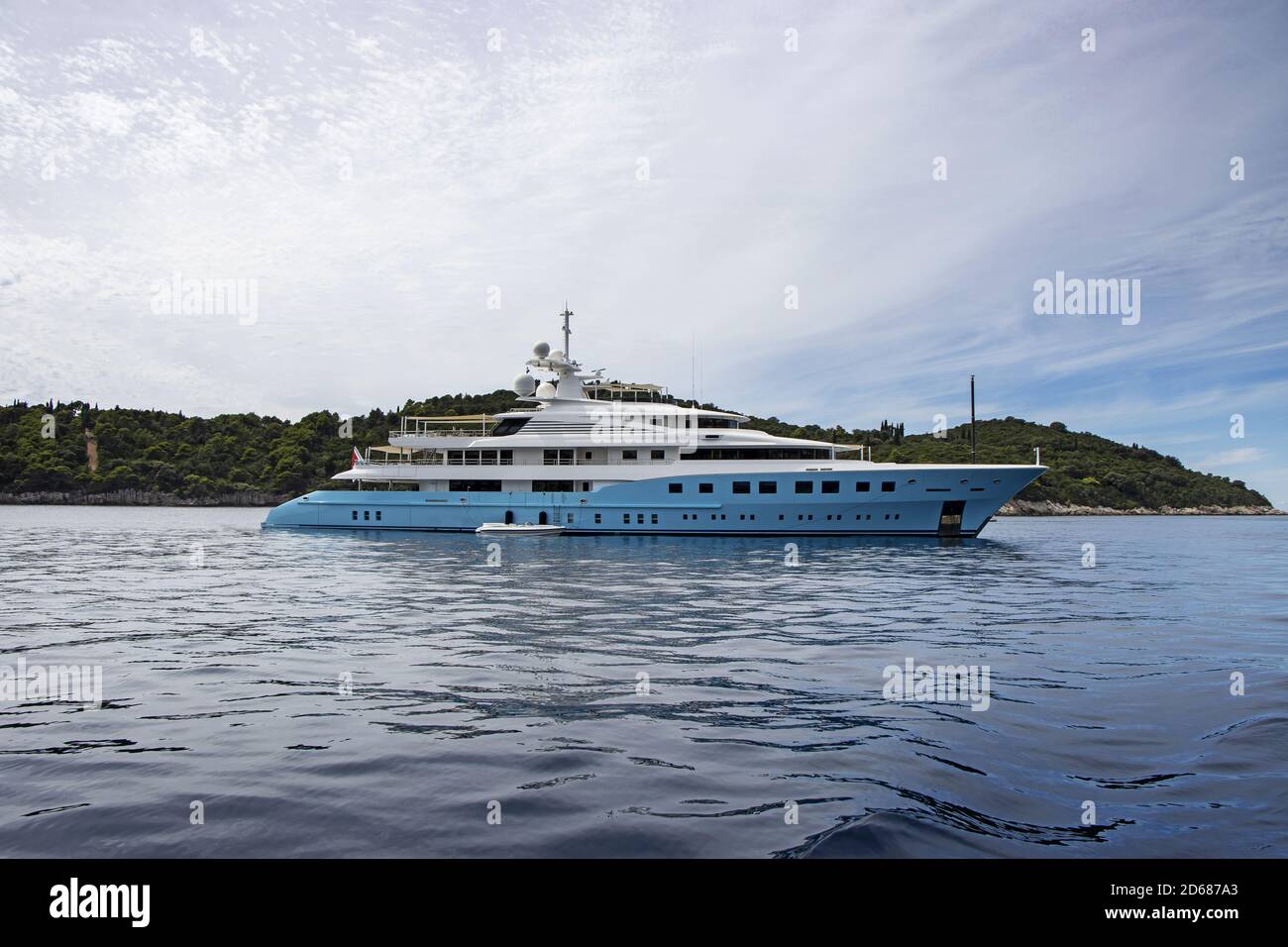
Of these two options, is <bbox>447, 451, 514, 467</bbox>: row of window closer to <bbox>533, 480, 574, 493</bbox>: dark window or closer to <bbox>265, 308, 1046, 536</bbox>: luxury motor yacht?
<bbox>265, 308, 1046, 536</bbox>: luxury motor yacht

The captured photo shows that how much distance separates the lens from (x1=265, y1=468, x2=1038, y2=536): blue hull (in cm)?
3562

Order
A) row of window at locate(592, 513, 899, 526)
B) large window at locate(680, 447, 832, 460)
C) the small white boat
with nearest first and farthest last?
row of window at locate(592, 513, 899, 526), the small white boat, large window at locate(680, 447, 832, 460)

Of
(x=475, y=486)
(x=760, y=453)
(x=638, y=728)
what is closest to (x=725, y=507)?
(x=760, y=453)

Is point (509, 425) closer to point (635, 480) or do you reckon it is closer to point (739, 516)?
point (635, 480)

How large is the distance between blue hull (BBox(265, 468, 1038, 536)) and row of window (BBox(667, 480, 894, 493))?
139mm

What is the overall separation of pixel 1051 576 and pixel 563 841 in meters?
21.0

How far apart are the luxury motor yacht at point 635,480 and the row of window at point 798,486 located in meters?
0.05

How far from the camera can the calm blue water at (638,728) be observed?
490cm

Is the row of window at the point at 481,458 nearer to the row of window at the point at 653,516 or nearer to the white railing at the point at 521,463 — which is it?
the white railing at the point at 521,463

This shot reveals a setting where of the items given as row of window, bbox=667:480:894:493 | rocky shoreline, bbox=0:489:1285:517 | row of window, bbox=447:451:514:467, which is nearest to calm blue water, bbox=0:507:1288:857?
row of window, bbox=667:480:894:493

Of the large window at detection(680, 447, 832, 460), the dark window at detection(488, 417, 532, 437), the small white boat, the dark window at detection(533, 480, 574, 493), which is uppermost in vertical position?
the dark window at detection(488, 417, 532, 437)

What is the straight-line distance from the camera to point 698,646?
11.0m

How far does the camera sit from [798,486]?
119 ft

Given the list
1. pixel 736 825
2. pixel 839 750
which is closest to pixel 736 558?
pixel 839 750
